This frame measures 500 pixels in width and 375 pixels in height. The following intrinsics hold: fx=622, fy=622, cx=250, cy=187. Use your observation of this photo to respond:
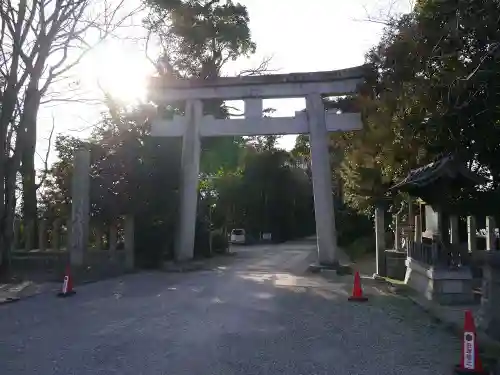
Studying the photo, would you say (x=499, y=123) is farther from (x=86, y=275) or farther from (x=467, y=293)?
(x=86, y=275)

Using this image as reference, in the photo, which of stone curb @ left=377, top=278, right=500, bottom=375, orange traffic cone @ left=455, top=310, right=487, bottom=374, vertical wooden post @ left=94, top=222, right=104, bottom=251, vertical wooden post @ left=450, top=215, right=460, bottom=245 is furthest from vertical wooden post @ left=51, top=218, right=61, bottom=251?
orange traffic cone @ left=455, top=310, right=487, bottom=374

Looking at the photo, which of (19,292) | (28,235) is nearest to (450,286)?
(19,292)

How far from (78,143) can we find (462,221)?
15.0 meters

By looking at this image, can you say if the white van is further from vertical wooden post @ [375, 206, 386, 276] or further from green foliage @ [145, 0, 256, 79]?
vertical wooden post @ [375, 206, 386, 276]

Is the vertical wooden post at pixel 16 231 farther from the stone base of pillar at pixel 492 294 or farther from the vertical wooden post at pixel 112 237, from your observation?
the stone base of pillar at pixel 492 294

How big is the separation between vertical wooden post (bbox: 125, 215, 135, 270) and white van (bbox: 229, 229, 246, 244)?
3291 centimetres

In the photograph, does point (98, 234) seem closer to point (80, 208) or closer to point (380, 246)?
point (80, 208)

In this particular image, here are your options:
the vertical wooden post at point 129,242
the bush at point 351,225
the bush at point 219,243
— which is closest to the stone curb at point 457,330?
the vertical wooden post at point 129,242

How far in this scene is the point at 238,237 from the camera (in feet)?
184

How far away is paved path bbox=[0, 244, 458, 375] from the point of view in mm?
7730

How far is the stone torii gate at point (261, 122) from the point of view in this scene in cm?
2311

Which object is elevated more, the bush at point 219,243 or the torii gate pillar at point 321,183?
the torii gate pillar at point 321,183

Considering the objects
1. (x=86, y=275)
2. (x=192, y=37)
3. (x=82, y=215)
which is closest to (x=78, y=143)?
(x=82, y=215)

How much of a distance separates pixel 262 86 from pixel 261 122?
1.37 meters
